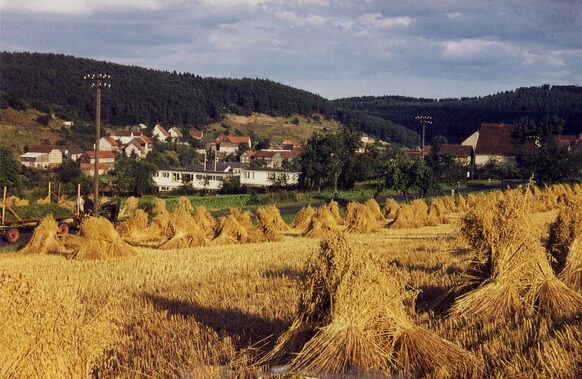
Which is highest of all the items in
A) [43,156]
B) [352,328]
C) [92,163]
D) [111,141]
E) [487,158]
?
[352,328]

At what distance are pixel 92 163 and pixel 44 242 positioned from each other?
299 ft

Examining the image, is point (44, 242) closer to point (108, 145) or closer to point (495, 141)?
point (495, 141)

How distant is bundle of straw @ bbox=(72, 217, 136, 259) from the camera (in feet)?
63.5

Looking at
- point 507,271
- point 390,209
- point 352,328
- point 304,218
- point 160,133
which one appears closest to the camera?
point 352,328

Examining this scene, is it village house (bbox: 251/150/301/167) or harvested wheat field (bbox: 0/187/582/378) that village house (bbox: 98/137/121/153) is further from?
harvested wheat field (bbox: 0/187/582/378)

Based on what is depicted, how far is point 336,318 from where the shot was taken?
777 centimetres

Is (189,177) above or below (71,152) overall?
below

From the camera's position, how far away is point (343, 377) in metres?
7.25

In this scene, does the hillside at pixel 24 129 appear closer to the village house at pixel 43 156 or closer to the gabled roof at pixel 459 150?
the village house at pixel 43 156

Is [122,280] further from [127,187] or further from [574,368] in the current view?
[127,187]

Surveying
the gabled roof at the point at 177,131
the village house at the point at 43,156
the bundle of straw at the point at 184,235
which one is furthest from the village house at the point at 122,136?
the bundle of straw at the point at 184,235

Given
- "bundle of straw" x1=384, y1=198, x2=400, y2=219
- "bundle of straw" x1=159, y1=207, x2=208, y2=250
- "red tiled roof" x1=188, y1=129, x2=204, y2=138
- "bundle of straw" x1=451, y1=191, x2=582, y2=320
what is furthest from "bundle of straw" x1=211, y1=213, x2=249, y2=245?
"red tiled roof" x1=188, y1=129, x2=204, y2=138

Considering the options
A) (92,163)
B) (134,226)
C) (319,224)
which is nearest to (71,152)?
(92,163)

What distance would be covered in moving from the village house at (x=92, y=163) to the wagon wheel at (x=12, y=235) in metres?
68.1
